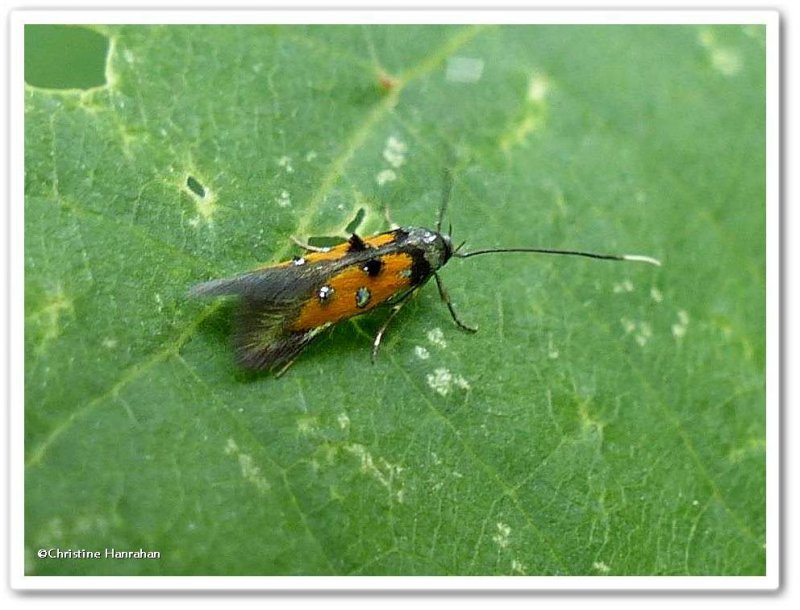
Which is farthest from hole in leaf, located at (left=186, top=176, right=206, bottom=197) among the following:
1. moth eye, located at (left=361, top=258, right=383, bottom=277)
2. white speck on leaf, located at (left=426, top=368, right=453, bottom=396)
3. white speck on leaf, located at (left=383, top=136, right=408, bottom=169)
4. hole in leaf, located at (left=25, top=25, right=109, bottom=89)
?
white speck on leaf, located at (left=426, top=368, right=453, bottom=396)

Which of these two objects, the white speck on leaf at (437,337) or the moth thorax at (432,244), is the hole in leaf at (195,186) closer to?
the moth thorax at (432,244)

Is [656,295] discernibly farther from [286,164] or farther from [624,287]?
[286,164]

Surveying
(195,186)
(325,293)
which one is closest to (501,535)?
(325,293)

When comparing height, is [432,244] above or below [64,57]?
below

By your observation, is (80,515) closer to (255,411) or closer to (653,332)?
(255,411)

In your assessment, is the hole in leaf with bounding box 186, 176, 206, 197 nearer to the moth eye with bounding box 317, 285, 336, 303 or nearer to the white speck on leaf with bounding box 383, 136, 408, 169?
the moth eye with bounding box 317, 285, 336, 303
